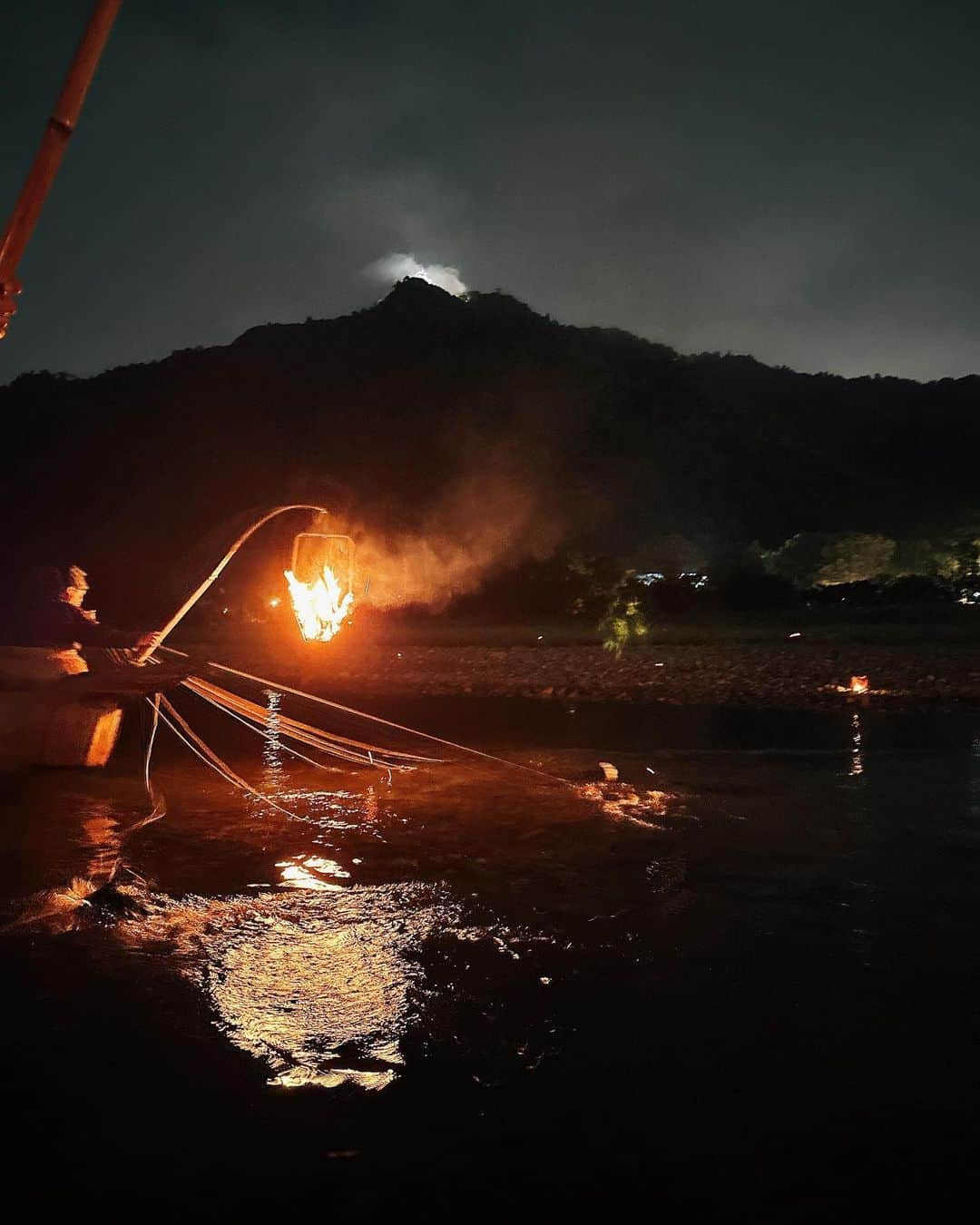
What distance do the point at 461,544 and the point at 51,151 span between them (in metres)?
38.5

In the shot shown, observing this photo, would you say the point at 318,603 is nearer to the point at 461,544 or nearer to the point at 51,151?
the point at 51,151

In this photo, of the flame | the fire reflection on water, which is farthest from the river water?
the flame

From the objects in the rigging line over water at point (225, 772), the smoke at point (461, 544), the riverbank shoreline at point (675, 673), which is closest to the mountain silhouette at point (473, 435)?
the smoke at point (461, 544)

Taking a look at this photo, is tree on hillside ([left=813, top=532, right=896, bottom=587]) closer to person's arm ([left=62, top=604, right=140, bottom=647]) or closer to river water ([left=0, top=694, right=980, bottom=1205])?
river water ([left=0, top=694, right=980, bottom=1205])

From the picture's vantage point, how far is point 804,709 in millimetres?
23984

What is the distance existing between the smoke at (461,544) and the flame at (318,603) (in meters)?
16.4

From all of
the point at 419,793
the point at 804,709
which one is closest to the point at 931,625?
the point at 804,709

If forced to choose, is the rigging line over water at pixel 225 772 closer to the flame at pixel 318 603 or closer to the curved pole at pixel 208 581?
the curved pole at pixel 208 581

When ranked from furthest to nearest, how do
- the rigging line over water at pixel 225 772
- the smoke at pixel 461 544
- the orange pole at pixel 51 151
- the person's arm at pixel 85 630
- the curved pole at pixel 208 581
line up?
the smoke at pixel 461 544 < the person's arm at pixel 85 630 < the rigging line over water at pixel 225 772 < the curved pole at pixel 208 581 < the orange pole at pixel 51 151

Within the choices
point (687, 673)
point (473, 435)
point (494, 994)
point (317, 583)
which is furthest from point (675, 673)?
point (473, 435)

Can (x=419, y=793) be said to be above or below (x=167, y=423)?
below

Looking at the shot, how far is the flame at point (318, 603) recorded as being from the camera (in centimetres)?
1141

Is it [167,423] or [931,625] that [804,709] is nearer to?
[931,625]

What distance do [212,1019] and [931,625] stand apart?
111ft
